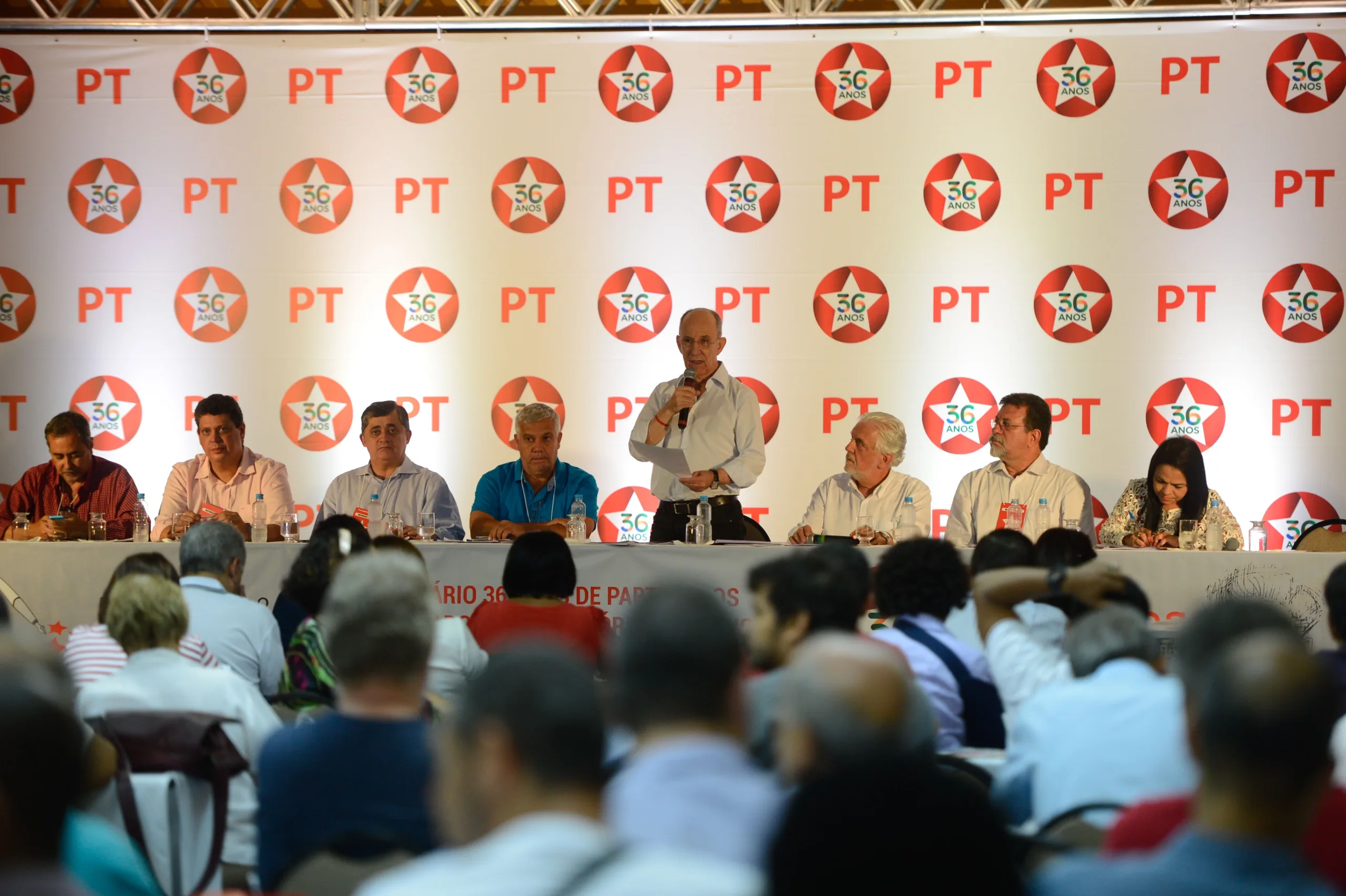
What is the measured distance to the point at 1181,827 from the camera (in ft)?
5.13

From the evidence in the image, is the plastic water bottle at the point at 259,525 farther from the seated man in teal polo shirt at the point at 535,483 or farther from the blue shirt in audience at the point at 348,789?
the blue shirt in audience at the point at 348,789

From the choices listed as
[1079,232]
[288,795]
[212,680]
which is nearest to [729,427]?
[1079,232]

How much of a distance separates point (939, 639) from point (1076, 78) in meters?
4.81

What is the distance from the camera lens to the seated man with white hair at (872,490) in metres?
5.83

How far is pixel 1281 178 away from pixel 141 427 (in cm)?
593

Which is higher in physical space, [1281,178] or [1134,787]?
[1281,178]

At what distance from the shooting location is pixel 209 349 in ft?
23.1

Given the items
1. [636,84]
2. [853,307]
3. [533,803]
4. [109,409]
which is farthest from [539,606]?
[109,409]

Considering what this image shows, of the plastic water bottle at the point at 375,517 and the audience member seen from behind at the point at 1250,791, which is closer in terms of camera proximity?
the audience member seen from behind at the point at 1250,791

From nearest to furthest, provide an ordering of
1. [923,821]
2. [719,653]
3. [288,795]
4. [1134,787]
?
[923,821], [719,653], [288,795], [1134,787]

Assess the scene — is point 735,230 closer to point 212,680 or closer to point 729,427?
point 729,427

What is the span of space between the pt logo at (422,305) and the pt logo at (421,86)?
829 millimetres

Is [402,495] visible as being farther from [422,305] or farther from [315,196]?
[315,196]

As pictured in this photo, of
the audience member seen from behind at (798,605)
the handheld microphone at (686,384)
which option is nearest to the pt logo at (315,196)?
the handheld microphone at (686,384)
